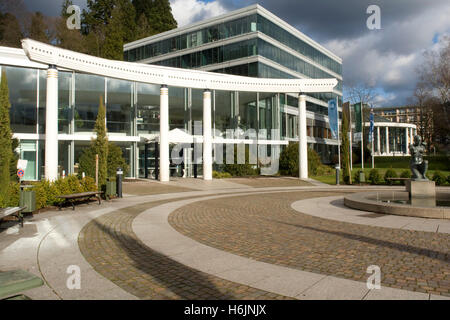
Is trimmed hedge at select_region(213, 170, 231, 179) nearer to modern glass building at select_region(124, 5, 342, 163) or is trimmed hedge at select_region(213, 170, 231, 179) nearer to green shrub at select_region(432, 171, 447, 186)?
modern glass building at select_region(124, 5, 342, 163)

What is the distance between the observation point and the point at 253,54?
37.7 meters

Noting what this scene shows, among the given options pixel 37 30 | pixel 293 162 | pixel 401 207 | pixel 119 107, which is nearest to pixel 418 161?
pixel 401 207

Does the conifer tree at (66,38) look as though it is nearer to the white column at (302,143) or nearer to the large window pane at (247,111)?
the large window pane at (247,111)

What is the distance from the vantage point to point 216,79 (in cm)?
2681

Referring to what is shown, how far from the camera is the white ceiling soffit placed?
17.9m

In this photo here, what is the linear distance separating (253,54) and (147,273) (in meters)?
36.0

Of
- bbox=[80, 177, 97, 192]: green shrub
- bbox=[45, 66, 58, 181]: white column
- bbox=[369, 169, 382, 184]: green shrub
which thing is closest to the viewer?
bbox=[80, 177, 97, 192]: green shrub

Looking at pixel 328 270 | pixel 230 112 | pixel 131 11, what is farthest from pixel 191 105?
pixel 131 11

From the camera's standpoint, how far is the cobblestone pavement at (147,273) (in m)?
4.22

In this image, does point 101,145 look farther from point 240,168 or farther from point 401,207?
point 401,207

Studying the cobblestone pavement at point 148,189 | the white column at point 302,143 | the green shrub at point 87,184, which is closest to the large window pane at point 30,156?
the cobblestone pavement at point 148,189

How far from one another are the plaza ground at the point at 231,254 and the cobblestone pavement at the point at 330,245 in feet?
0.07

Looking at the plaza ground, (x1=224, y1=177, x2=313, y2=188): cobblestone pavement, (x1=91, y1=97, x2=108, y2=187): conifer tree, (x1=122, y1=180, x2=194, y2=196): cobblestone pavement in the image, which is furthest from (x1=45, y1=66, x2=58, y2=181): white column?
(x1=224, y1=177, x2=313, y2=188): cobblestone pavement

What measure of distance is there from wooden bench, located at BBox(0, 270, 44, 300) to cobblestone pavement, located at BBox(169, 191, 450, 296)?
380 cm
